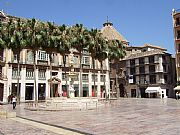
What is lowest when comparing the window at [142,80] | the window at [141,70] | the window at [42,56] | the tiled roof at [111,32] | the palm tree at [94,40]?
the window at [142,80]

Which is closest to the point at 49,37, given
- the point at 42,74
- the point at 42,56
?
the point at 42,56

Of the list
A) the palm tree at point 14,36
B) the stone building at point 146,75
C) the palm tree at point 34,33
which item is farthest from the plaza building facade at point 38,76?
the palm tree at point 34,33

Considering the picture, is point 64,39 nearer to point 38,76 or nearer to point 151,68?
point 38,76

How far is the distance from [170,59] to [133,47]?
19887 millimetres

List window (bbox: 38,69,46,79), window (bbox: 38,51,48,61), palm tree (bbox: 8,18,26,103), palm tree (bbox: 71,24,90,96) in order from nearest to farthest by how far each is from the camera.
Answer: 1. palm tree (bbox: 8,18,26,103)
2. palm tree (bbox: 71,24,90,96)
3. window (bbox: 38,69,46,79)
4. window (bbox: 38,51,48,61)

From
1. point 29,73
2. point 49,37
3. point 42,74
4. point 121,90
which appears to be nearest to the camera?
point 49,37

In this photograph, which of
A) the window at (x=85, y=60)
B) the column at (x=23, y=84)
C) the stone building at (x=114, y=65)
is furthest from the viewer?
the stone building at (x=114, y=65)

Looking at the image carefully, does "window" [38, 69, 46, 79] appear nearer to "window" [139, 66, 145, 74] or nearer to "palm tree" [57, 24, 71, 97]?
"palm tree" [57, 24, 71, 97]

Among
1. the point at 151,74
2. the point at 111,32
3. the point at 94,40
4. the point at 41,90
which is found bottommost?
the point at 41,90

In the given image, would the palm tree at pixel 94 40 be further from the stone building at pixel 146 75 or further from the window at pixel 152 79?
the window at pixel 152 79

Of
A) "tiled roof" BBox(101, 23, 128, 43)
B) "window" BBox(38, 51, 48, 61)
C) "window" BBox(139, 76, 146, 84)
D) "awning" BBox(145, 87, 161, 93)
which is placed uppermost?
"tiled roof" BBox(101, 23, 128, 43)

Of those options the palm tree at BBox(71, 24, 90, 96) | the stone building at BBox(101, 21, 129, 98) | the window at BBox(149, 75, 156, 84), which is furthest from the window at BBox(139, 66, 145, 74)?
the palm tree at BBox(71, 24, 90, 96)

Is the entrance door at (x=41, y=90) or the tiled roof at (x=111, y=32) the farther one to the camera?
the tiled roof at (x=111, y=32)

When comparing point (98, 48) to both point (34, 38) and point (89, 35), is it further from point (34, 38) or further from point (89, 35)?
point (34, 38)
